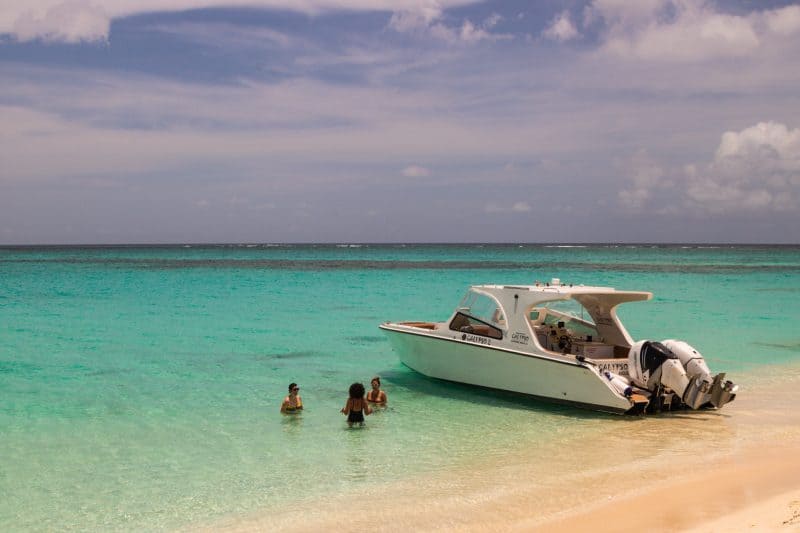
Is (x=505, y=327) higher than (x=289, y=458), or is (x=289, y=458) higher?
(x=505, y=327)

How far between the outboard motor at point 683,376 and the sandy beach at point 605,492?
2.43 ft

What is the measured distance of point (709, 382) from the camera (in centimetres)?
1238

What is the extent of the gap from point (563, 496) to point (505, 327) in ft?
17.9

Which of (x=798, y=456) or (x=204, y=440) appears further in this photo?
(x=204, y=440)

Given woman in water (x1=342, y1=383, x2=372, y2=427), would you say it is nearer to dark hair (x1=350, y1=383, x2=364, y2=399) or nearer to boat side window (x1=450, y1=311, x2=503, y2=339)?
dark hair (x1=350, y1=383, x2=364, y2=399)

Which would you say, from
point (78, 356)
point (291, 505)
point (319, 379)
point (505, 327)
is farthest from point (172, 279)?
point (291, 505)

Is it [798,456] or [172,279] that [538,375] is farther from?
[172,279]

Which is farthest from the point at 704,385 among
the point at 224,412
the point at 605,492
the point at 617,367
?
the point at 224,412

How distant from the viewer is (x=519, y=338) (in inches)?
537

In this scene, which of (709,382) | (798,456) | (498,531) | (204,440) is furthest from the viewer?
(709,382)

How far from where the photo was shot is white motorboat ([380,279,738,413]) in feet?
40.7

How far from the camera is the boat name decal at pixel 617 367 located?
13492 mm

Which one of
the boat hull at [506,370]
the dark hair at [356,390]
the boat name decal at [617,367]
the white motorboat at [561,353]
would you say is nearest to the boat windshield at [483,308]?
the white motorboat at [561,353]

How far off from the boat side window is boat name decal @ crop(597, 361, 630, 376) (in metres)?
1.94
